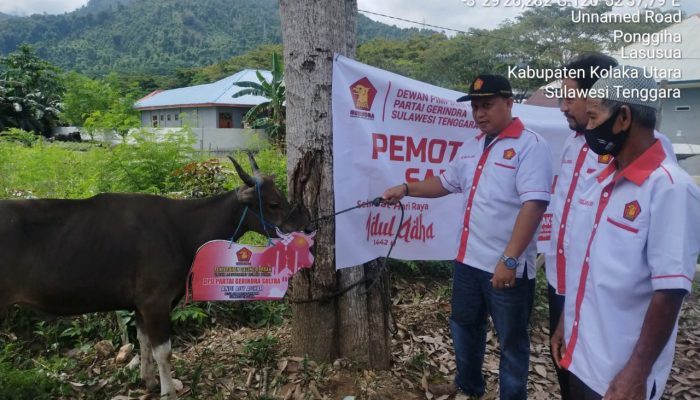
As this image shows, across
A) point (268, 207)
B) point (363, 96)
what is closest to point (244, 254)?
point (268, 207)

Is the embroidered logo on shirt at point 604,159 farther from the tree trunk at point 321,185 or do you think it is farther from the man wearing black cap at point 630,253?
the tree trunk at point 321,185

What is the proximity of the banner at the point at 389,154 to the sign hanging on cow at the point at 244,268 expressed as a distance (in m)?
0.36

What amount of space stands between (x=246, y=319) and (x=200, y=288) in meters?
1.51

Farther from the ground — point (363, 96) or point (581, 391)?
point (363, 96)

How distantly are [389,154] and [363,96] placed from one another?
486 mm

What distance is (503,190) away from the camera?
11.5 feet

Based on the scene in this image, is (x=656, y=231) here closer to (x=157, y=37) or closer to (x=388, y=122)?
(x=388, y=122)

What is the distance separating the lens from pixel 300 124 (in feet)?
12.7

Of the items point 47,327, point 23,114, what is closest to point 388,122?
point 47,327

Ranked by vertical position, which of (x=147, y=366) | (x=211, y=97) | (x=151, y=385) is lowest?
(x=151, y=385)

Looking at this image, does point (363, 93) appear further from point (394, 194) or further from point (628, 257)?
point (628, 257)

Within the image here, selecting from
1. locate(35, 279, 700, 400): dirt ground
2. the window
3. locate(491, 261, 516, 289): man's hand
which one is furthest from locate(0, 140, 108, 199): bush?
the window

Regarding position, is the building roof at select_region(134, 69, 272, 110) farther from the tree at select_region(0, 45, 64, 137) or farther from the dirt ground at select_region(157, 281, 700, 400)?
the dirt ground at select_region(157, 281, 700, 400)

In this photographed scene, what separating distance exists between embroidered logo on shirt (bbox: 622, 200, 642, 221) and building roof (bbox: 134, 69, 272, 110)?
40.6 m
